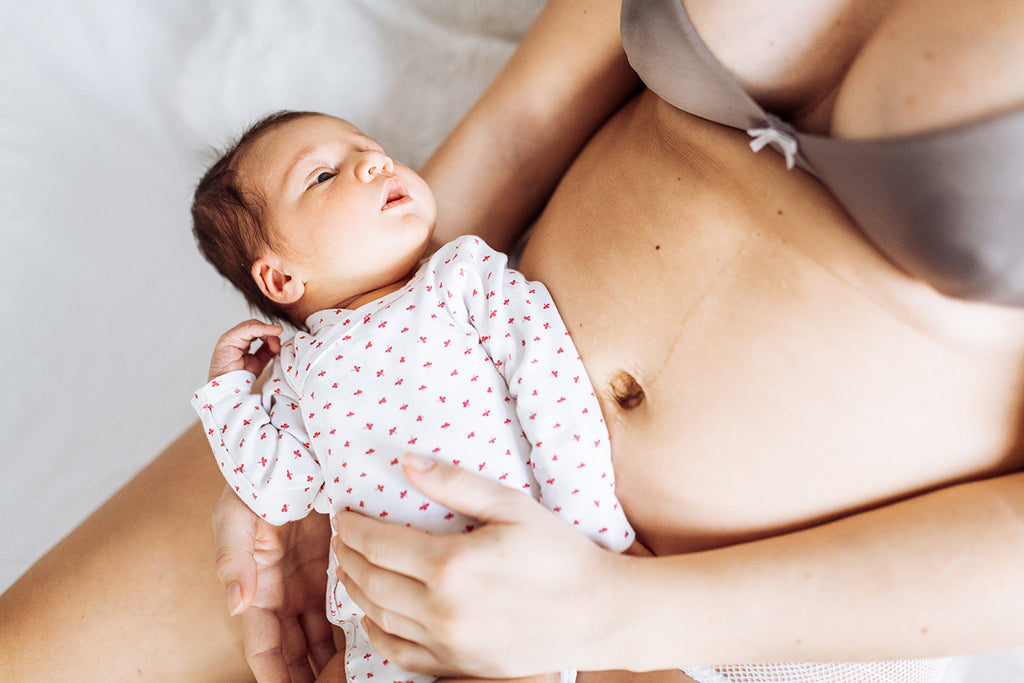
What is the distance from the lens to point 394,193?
3.10 feet

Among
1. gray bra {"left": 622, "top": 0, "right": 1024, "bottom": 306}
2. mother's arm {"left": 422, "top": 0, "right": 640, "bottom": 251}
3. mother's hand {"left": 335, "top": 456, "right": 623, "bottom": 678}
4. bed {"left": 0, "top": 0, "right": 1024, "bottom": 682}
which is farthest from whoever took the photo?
bed {"left": 0, "top": 0, "right": 1024, "bottom": 682}

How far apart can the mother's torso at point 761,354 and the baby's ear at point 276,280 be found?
382 mm

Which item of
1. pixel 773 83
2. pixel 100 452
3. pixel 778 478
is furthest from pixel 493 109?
pixel 100 452

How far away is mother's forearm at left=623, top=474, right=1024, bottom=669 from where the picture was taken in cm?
67

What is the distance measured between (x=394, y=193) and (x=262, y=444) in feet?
1.19

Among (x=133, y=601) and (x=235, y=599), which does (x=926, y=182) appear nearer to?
(x=235, y=599)

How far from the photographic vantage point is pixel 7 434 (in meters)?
1.38

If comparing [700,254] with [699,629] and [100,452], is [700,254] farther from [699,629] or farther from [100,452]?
[100,452]

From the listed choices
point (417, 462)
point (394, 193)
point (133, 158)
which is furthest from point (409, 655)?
point (133, 158)

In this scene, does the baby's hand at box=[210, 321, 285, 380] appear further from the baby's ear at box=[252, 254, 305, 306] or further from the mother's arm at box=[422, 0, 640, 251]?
the mother's arm at box=[422, 0, 640, 251]

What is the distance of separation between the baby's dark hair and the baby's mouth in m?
0.16

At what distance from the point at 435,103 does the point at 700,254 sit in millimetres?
811

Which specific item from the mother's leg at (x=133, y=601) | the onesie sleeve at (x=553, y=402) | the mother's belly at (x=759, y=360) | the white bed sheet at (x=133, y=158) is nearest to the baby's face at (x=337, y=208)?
the onesie sleeve at (x=553, y=402)

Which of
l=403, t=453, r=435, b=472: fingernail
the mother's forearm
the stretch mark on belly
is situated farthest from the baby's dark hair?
the mother's forearm
